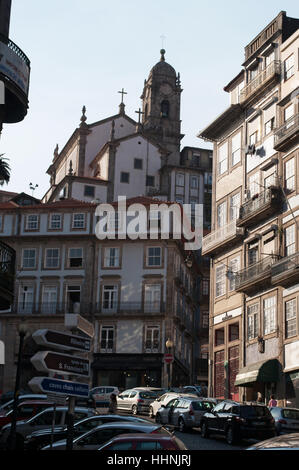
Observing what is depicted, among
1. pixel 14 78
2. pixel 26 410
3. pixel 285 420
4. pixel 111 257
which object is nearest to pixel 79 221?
pixel 111 257

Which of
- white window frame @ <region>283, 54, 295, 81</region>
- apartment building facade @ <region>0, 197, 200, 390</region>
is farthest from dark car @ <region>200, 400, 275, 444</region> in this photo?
apartment building facade @ <region>0, 197, 200, 390</region>

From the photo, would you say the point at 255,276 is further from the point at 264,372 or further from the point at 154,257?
the point at 154,257

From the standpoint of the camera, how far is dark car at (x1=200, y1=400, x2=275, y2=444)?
2558cm

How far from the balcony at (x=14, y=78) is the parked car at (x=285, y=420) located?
1329 cm

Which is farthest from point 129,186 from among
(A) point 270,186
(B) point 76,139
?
(A) point 270,186

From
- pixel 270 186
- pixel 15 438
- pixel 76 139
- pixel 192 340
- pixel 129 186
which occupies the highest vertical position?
pixel 76 139

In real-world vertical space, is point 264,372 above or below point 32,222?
below

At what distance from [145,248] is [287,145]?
26985mm

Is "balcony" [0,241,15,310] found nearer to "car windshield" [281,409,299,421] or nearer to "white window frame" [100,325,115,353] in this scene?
"car windshield" [281,409,299,421]

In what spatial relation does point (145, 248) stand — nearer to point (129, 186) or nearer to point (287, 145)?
point (129, 186)

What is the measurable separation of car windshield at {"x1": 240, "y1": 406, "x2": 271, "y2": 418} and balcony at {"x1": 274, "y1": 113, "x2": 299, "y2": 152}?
18.1 m

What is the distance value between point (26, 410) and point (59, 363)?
38.2ft

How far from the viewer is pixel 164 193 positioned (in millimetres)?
88375

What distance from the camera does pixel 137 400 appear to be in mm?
39375
